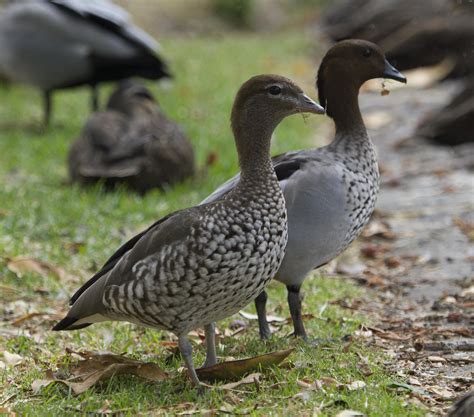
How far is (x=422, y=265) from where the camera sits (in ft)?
20.8

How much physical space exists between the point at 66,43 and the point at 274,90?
6.35 meters

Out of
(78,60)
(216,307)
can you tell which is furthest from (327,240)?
(78,60)

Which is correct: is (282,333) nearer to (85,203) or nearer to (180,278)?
(180,278)

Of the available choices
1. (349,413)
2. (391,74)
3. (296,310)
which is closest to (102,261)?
(296,310)

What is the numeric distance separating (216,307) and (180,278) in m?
0.18

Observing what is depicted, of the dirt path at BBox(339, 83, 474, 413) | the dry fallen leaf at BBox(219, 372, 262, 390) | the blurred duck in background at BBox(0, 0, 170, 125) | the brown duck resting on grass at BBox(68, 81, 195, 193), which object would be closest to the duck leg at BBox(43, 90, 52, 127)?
the blurred duck in background at BBox(0, 0, 170, 125)

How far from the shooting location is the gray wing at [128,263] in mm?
3896

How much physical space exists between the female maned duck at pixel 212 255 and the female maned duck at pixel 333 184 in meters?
0.55

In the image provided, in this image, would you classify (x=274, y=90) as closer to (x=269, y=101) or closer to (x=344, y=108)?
(x=269, y=101)

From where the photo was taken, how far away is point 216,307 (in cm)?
378

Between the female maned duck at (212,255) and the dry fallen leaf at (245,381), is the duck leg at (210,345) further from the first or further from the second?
the dry fallen leaf at (245,381)

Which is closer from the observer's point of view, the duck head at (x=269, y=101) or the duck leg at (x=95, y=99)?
the duck head at (x=269, y=101)

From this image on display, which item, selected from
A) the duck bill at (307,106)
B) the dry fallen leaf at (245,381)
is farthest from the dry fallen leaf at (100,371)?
the duck bill at (307,106)

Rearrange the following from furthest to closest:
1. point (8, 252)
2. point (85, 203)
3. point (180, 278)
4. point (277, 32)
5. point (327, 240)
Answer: point (277, 32) → point (85, 203) → point (8, 252) → point (327, 240) → point (180, 278)
